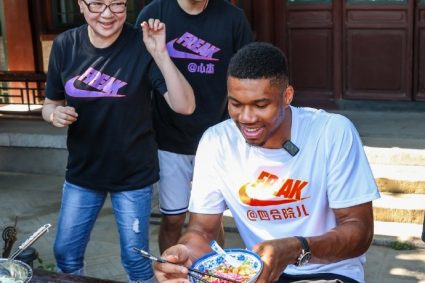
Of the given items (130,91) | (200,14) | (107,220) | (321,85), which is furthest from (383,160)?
(130,91)

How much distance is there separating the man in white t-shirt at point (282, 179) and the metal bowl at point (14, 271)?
17.9 inches

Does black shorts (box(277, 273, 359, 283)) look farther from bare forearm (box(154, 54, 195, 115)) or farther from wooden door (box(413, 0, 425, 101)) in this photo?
wooden door (box(413, 0, 425, 101))

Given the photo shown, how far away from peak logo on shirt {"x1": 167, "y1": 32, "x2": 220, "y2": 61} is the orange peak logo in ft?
Answer: 4.56

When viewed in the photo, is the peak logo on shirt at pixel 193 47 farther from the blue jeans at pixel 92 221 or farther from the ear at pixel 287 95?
the ear at pixel 287 95

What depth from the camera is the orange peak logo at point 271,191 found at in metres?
2.76

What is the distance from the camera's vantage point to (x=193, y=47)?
4.04m

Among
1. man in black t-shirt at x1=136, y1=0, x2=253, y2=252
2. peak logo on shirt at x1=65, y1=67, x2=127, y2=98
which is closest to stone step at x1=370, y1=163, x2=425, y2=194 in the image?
man in black t-shirt at x1=136, y1=0, x2=253, y2=252

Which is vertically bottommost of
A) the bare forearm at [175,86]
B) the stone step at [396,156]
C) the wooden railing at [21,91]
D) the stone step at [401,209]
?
the stone step at [401,209]

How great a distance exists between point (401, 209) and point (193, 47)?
97.0 inches

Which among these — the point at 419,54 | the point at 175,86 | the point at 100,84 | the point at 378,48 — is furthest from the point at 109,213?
the point at 419,54

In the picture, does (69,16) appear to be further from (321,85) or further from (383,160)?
(383,160)

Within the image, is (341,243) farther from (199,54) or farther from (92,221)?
(199,54)

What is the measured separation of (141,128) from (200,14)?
0.81 meters

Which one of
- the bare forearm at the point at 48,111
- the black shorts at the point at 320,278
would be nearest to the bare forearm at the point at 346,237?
the black shorts at the point at 320,278
